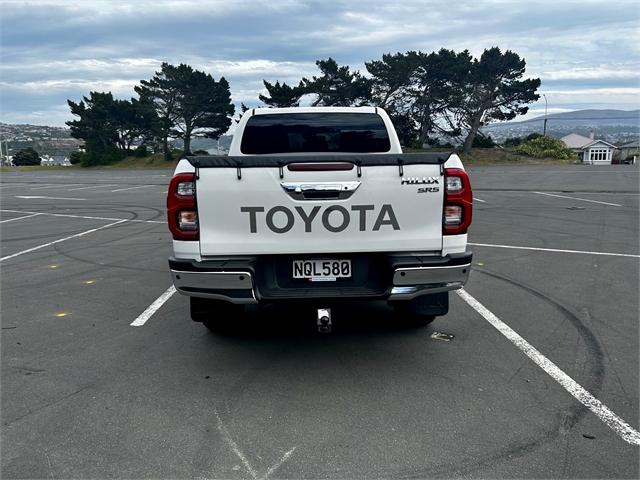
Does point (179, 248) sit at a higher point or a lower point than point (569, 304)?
higher

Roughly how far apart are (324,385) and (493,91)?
54.3m

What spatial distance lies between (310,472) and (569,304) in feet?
13.0

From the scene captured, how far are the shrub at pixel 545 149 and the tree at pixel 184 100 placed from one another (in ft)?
99.4

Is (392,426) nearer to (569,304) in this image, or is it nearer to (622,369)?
(622,369)

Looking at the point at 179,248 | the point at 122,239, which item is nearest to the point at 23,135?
the point at 122,239

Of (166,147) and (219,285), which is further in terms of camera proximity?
(166,147)

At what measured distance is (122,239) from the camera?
10.1 m

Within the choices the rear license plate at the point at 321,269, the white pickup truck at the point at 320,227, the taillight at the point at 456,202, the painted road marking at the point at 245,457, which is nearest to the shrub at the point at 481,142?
the taillight at the point at 456,202

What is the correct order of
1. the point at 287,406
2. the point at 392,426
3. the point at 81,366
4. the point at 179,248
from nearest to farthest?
the point at 392,426 → the point at 287,406 → the point at 179,248 → the point at 81,366

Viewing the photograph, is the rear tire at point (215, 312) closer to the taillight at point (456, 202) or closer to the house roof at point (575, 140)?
the taillight at point (456, 202)

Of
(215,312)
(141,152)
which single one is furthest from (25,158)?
(215,312)

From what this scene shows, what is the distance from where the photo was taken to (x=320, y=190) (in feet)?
12.2

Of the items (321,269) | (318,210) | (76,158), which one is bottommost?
(76,158)

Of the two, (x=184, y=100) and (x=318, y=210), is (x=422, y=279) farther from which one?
(x=184, y=100)
